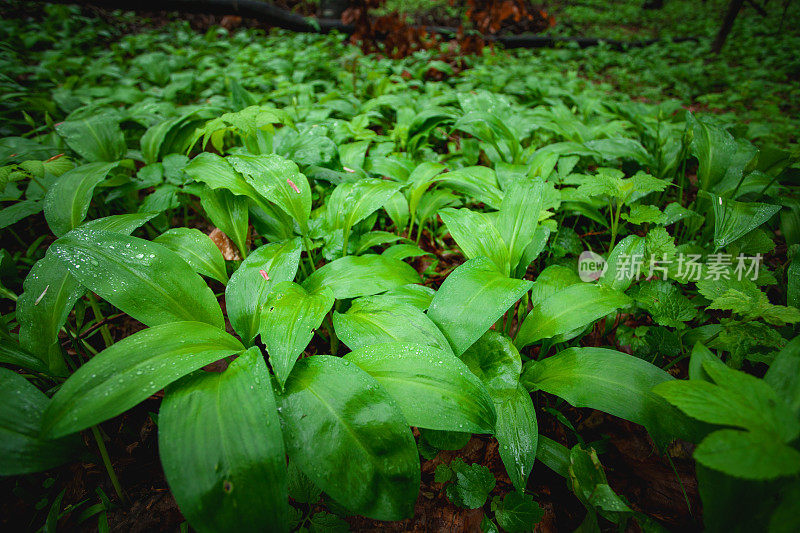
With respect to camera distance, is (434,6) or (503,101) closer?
(503,101)

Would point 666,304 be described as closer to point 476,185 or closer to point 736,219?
point 736,219

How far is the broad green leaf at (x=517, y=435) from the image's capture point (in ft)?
3.13

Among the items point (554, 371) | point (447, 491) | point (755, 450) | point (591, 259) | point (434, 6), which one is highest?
point (434, 6)

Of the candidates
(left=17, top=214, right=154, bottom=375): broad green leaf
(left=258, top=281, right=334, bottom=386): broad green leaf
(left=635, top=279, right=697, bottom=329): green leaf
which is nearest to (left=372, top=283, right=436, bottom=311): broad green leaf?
(left=258, top=281, right=334, bottom=386): broad green leaf

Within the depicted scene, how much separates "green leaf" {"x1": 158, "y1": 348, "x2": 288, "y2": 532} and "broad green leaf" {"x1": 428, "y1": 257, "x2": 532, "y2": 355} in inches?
23.0

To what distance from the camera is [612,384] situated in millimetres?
1032

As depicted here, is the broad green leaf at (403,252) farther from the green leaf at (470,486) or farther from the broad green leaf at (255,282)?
the green leaf at (470,486)

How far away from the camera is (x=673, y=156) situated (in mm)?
2176

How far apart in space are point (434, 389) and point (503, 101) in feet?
9.55

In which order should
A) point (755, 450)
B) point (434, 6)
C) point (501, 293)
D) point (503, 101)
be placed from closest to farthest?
1. point (755, 450)
2. point (501, 293)
3. point (503, 101)
4. point (434, 6)

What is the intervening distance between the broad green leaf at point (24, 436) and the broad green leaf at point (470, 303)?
110 cm

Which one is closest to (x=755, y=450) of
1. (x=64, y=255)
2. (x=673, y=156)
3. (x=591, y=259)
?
(x=591, y=259)

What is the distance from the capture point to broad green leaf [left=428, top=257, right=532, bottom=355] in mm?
1060

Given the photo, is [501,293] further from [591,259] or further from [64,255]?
[64,255]
